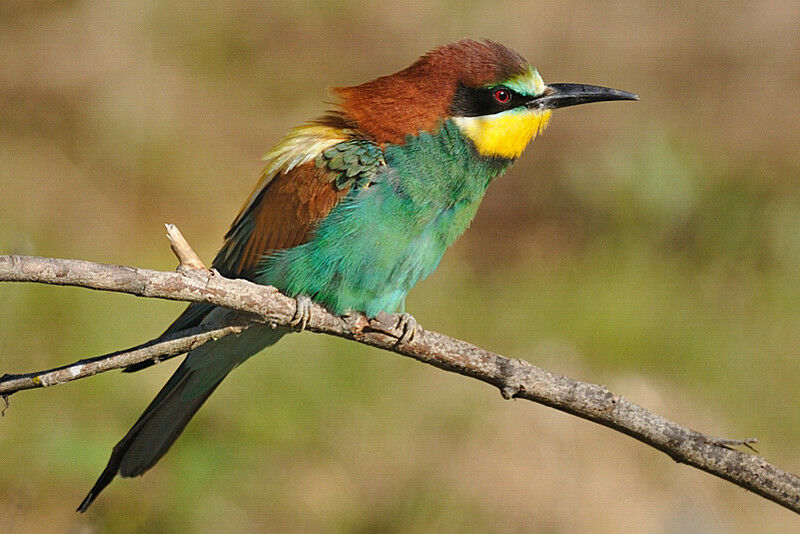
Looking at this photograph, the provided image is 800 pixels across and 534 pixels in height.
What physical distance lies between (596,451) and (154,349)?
1685 millimetres

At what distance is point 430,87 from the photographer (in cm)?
220

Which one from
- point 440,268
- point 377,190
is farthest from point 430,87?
point 440,268

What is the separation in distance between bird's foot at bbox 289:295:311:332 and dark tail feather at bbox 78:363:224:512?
0.32 meters

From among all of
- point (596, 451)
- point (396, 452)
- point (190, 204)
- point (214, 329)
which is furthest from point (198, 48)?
point (214, 329)

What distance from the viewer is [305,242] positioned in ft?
7.22

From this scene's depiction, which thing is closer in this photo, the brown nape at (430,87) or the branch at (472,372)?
the branch at (472,372)

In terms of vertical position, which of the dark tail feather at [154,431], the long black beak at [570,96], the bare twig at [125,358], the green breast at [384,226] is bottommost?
the dark tail feather at [154,431]

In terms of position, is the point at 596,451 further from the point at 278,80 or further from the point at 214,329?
the point at 278,80

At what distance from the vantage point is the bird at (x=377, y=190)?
2.15 metres

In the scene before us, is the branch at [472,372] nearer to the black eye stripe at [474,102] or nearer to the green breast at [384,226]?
the green breast at [384,226]

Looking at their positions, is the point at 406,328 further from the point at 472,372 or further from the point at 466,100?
the point at 466,100

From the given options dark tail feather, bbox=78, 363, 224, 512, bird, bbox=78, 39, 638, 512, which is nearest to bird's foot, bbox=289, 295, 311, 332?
bird, bbox=78, 39, 638, 512

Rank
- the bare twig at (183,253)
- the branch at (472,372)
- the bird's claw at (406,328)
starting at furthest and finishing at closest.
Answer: the bird's claw at (406,328)
the bare twig at (183,253)
the branch at (472,372)

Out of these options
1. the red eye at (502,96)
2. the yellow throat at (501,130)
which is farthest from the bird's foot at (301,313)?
the red eye at (502,96)
